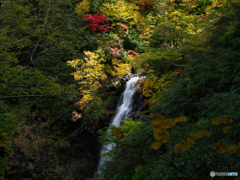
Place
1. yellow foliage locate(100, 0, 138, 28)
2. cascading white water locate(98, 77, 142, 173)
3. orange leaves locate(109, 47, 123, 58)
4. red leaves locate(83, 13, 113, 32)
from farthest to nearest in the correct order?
yellow foliage locate(100, 0, 138, 28), red leaves locate(83, 13, 113, 32), orange leaves locate(109, 47, 123, 58), cascading white water locate(98, 77, 142, 173)

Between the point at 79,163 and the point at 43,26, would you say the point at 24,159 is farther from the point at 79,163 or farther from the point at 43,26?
the point at 43,26

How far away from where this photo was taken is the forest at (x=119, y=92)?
185 cm

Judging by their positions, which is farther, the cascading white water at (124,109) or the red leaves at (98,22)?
the red leaves at (98,22)

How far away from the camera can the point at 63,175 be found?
31.6 feet

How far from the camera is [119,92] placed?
12281mm

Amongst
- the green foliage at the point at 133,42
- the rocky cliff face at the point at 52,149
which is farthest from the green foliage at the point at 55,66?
the green foliage at the point at 133,42

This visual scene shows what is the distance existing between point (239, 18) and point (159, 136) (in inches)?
233

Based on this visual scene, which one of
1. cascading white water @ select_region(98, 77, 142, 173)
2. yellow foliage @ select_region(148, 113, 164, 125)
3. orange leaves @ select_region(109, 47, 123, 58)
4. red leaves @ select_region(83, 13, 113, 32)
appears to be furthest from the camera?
red leaves @ select_region(83, 13, 113, 32)

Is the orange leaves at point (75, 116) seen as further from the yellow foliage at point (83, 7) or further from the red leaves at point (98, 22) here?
the yellow foliage at point (83, 7)

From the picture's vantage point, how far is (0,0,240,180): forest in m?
1.85

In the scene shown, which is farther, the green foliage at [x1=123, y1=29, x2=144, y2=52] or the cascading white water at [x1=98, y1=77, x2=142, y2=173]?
the green foliage at [x1=123, y1=29, x2=144, y2=52]

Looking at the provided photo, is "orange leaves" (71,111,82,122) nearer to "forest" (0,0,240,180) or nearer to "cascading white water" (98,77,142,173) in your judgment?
"forest" (0,0,240,180)

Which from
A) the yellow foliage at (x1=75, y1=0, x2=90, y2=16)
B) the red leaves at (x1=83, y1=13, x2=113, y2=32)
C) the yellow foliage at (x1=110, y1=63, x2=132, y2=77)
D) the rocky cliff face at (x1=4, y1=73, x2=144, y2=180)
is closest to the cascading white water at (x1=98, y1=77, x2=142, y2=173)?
the rocky cliff face at (x1=4, y1=73, x2=144, y2=180)

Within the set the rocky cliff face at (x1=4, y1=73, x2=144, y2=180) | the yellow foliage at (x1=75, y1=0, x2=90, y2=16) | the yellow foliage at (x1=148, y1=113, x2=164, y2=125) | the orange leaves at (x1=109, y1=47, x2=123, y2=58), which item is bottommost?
the rocky cliff face at (x1=4, y1=73, x2=144, y2=180)
